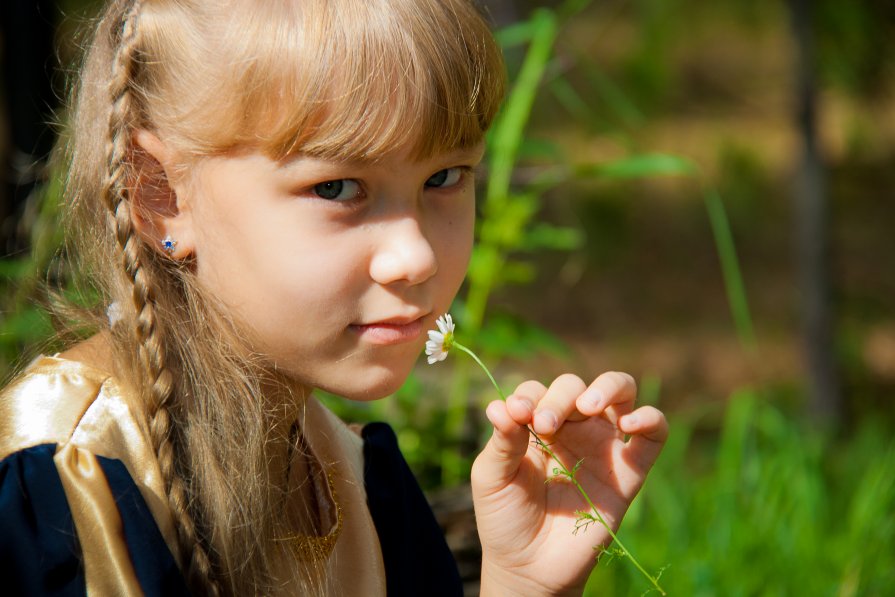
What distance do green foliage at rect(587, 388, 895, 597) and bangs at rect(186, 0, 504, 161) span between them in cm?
110

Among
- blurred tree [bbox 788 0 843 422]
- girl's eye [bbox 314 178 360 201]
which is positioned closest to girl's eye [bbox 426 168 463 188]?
girl's eye [bbox 314 178 360 201]

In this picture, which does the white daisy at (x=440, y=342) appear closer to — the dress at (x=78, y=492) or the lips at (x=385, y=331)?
the lips at (x=385, y=331)

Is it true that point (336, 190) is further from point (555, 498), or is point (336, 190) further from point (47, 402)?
point (555, 498)

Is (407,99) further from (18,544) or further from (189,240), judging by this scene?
(18,544)

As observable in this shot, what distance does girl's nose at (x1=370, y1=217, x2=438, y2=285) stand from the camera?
3.57 ft

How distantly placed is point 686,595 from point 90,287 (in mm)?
1219

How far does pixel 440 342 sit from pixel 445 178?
0.20 metres

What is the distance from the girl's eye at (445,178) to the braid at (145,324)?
32 cm

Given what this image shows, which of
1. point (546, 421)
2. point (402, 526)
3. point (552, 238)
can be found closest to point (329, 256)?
point (546, 421)

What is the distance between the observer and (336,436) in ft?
4.69

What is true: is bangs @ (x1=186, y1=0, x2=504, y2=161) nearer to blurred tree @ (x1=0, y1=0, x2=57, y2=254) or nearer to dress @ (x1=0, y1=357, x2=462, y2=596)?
dress @ (x1=0, y1=357, x2=462, y2=596)

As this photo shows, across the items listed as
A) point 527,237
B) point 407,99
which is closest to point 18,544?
point 407,99

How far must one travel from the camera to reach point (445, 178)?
119 centimetres

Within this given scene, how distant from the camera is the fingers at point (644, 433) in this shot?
1178mm
